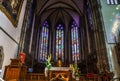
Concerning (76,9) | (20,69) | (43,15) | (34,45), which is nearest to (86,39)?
(76,9)

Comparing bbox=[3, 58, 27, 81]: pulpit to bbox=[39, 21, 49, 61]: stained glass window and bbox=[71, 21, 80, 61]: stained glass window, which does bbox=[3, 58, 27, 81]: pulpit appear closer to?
bbox=[39, 21, 49, 61]: stained glass window

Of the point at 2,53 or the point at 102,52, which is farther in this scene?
the point at 102,52

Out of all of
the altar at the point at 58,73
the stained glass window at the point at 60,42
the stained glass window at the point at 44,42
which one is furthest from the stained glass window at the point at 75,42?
the altar at the point at 58,73

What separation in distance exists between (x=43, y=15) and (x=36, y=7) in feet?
8.21

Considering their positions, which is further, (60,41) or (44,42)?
(60,41)

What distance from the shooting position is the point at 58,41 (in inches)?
762

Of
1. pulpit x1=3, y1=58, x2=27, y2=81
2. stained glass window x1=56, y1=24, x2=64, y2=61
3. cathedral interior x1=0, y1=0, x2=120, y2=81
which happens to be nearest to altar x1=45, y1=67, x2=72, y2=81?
cathedral interior x1=0, y1=0, x2=120, y2=81

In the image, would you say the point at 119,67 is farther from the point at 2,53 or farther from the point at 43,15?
the point at 43,15

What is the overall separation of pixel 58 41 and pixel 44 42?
221cm

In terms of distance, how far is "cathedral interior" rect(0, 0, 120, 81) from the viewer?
24.5ft

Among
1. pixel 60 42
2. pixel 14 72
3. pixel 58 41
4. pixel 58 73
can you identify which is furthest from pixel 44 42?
pixel 14 72

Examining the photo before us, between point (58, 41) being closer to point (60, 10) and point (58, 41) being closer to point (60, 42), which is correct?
point (60, 42)

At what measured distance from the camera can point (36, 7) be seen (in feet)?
55.0

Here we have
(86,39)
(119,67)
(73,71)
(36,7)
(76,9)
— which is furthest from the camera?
(76,9)
